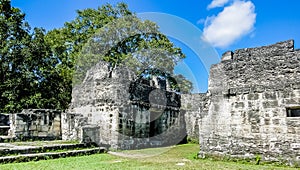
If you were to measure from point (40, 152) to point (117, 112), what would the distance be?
3.65 m

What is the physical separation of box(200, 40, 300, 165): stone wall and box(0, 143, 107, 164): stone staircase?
4391 mm

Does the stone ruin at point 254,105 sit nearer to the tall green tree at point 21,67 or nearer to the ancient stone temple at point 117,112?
the ancient stone temple at point 117,112

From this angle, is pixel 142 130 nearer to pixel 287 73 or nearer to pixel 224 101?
pixel 224 101

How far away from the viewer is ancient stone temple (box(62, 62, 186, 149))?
11.9 meters

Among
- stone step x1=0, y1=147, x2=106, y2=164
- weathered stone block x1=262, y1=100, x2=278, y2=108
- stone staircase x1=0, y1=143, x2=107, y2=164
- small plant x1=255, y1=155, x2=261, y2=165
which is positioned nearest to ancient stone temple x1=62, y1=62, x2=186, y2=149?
stone staircase x1=0, y1=143, x2=107, y2=164

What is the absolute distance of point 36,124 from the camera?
1303 cm

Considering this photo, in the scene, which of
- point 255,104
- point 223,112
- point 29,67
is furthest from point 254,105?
point 29,67

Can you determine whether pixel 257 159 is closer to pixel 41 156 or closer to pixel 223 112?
pixel 223 112

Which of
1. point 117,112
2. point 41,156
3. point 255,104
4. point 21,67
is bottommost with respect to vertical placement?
point 41,156

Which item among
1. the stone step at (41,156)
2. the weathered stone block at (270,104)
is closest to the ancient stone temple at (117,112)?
the stone step at (41,156)

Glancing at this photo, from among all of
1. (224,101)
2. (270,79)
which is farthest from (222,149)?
(270,79)

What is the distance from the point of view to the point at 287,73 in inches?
308

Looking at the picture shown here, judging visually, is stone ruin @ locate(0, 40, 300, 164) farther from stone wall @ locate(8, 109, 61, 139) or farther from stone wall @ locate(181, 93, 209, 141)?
stone wall @ locate(181, 93, 209, 141)

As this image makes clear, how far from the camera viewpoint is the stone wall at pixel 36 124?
1236cm
